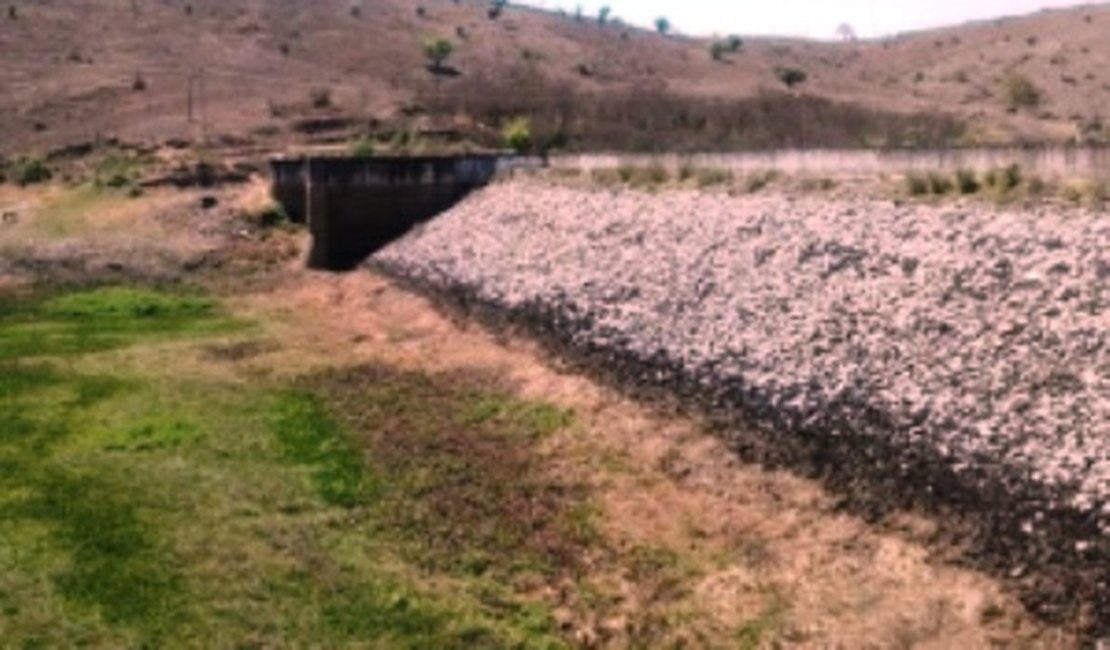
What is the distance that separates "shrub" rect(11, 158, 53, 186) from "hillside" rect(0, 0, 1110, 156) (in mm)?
4799

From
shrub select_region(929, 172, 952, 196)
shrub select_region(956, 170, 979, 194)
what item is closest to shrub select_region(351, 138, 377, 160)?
shrub select_region(929, 172, 952, 196)

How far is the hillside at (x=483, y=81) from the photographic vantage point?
57062 millimetres

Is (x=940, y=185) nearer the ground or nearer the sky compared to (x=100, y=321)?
nearer the sky

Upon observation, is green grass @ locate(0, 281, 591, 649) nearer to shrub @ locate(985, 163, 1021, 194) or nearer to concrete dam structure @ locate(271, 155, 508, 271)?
shrub @ locate(985, 163, 1021, 194)

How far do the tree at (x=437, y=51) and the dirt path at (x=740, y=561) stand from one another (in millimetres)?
56971

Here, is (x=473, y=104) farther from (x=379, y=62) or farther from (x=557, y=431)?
(x=557, y=431)

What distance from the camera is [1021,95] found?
228ft

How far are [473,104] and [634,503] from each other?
48.1 meters

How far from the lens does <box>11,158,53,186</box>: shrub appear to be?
156 feet

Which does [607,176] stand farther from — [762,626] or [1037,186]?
[762,626]

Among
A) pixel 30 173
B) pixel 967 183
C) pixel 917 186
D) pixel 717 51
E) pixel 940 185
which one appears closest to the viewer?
pixel 967 183

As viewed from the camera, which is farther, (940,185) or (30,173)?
(30,173)

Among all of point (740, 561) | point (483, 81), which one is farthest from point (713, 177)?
point (483, 81)

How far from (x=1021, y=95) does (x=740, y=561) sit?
61.1m
